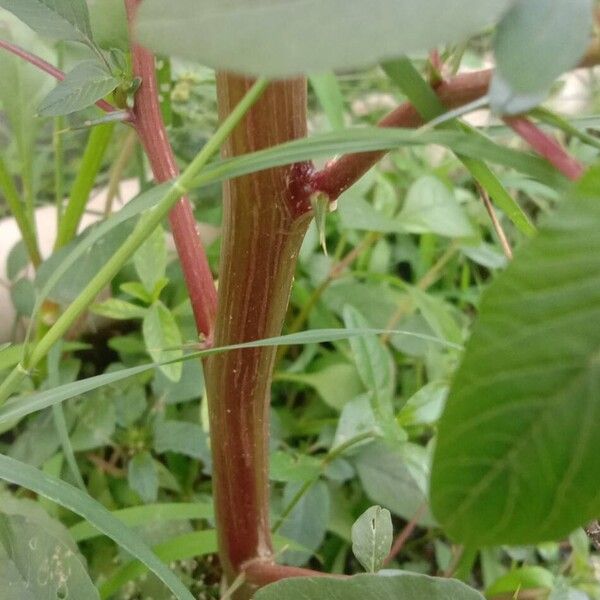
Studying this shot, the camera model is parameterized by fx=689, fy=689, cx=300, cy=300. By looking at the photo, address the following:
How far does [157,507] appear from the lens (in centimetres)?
42

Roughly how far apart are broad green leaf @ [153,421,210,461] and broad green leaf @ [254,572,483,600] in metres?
0.24

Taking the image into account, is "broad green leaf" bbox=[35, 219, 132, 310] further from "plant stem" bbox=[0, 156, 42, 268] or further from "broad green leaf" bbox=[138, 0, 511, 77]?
"broad green leaf" bbox=[138, 0, 511, 77]

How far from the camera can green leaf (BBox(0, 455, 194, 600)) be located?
10.1 inches

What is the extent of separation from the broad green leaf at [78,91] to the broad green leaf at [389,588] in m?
0.19

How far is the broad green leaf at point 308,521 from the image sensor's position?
47cm

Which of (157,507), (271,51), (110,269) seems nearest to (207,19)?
(271,51)

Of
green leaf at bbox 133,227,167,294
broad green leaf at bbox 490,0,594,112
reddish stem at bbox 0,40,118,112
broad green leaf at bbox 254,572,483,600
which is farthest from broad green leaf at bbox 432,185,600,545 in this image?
green leaf at bbox 133,227,167,294

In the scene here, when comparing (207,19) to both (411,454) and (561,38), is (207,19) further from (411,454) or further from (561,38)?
(411,454)

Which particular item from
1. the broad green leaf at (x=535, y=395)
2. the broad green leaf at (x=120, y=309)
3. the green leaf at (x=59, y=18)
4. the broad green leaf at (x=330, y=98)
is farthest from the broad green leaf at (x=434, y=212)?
the broad green leaf at (x=535, y=395)

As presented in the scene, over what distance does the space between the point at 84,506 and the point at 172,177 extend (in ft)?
0.45

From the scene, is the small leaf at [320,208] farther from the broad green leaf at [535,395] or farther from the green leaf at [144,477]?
the green leaf at [144,477]

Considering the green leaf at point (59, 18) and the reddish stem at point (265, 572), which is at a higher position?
the green leaf at point (59, 18)

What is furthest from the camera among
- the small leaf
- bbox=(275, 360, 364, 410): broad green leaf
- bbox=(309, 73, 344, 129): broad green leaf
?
bbox=(275, 360, 364, 410): broad green leaf

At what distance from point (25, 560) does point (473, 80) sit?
0.26 m
